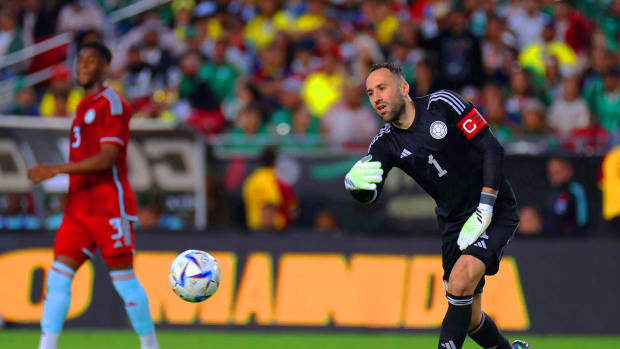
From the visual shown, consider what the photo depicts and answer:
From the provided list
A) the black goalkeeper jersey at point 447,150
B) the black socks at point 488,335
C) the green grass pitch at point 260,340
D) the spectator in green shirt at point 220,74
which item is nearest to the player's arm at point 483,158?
the black goalkeeper jersey at point 447,150

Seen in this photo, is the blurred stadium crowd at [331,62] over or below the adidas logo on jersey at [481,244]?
over

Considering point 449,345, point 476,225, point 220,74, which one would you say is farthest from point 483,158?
point 220,74

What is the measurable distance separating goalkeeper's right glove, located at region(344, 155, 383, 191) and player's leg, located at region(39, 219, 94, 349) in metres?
2.33

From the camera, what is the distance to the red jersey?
7781mm

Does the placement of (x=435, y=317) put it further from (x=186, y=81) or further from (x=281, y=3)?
(x=281, y=3)

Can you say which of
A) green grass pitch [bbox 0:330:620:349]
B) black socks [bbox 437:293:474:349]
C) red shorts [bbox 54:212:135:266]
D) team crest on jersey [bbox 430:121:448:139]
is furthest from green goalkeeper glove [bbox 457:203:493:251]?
green grass pitch [bbox 0:330:620:349]

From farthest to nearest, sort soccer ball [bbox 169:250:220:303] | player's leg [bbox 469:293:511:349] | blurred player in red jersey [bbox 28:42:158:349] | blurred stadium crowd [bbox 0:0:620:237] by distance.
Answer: blurred stadium crowd [bbox 0:0:620:237] → blurred player in red jersey [bbox 28:42:158:349] → soccer ball [bbox 169:250:220:303] → player's leg [bbox 469:293:511:349]

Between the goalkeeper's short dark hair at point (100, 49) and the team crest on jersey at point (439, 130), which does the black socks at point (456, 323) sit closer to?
the team crest on jersey at point (439, 130)

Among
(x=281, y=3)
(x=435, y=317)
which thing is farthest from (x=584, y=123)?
(x=281, y=3)

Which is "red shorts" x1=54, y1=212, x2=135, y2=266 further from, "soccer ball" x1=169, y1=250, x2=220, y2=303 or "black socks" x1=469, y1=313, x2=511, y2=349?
"black socks" x1=469, y1=313, x2=511, y2=349

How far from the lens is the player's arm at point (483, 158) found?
6.74m

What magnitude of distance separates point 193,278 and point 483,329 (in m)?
2.19

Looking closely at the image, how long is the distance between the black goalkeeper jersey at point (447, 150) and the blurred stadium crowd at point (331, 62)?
539cm

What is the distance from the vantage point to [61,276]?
301 inches
